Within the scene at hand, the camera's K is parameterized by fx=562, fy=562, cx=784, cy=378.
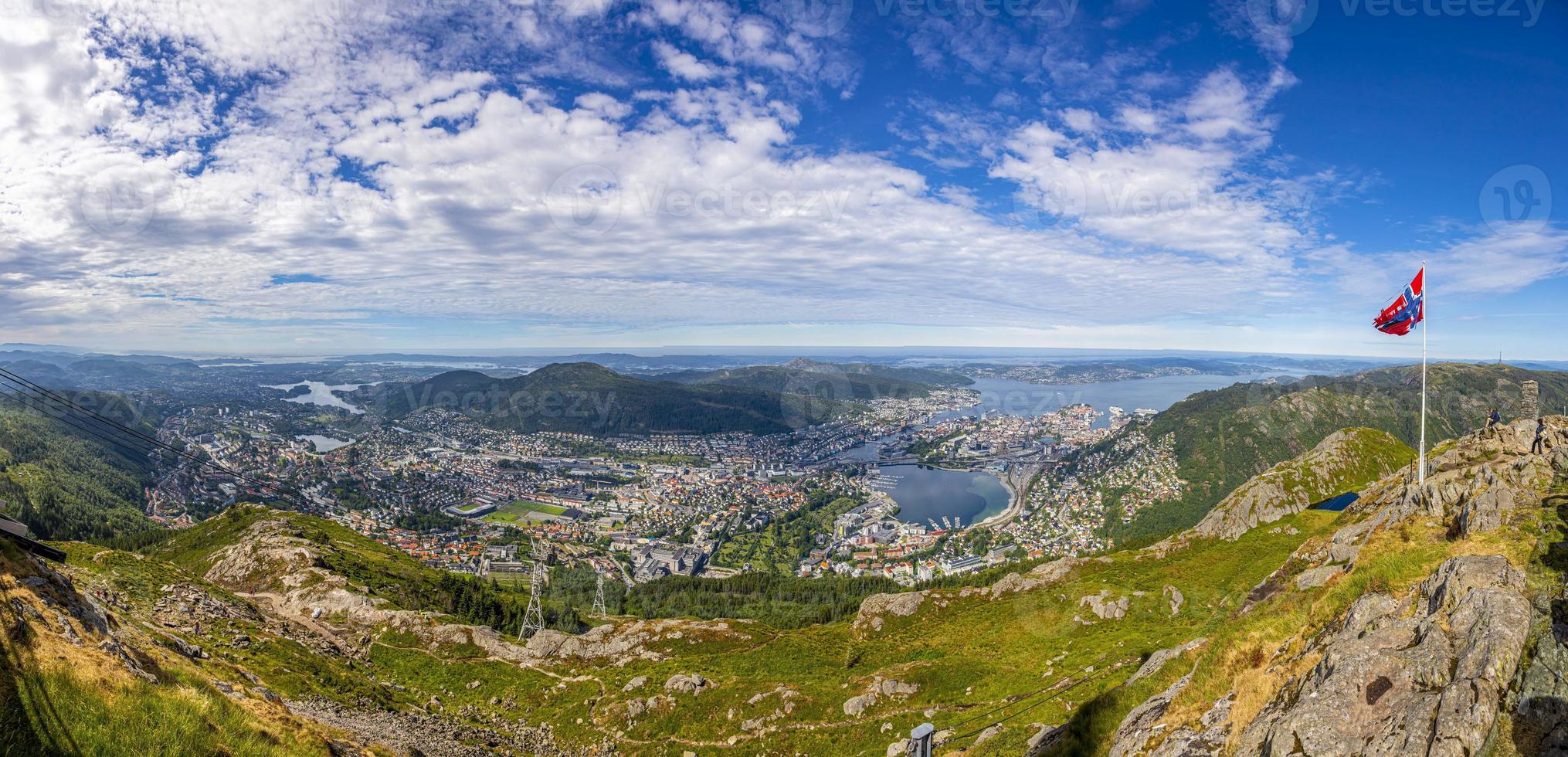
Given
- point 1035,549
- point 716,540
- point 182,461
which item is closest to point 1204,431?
point 1035,549

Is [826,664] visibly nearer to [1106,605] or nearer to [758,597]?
[1106,605]

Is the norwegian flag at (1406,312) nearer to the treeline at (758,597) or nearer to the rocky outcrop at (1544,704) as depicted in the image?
the rocky outcrop at (1544,704)

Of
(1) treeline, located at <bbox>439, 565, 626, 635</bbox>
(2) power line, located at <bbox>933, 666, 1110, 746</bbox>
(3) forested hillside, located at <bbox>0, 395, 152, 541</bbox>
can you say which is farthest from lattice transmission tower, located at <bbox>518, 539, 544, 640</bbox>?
(3) forested hillside, located at <bbox>0, 395, 152, 541</bbox>

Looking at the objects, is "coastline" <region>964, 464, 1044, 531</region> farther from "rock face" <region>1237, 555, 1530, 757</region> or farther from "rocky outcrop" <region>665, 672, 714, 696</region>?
"rock face" <region>1237, 555, 1530, 757</region>

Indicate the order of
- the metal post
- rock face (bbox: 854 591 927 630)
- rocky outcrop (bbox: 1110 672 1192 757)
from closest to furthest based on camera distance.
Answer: the metal post → rocky outcrop (bbox: 1110 672 1192 757) → rock face (bbox: 854 591 927 630)

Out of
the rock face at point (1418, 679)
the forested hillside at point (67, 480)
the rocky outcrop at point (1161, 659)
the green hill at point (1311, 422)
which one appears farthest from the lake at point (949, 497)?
the forested hillside at point (67, 480)
